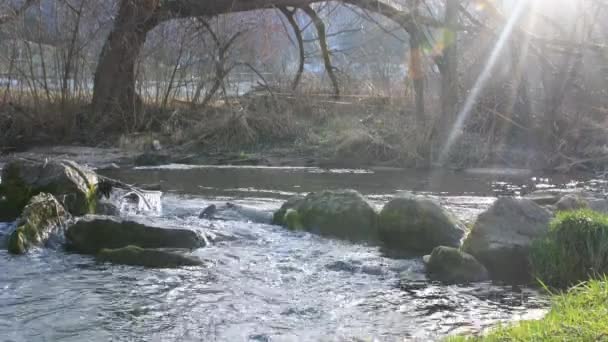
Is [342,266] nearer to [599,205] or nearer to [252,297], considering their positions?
[252,297]

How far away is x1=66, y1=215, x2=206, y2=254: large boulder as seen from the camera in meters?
8.90

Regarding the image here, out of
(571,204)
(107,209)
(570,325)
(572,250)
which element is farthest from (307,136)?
(570,325)

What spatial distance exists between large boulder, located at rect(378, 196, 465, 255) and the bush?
1.60 m

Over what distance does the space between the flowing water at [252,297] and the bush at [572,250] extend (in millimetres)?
396

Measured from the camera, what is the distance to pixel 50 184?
1080 centimetres

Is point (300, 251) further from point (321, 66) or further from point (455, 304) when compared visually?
point (321, 66)

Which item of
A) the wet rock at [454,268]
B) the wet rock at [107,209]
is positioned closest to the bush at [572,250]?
the wet rock at [454,268]

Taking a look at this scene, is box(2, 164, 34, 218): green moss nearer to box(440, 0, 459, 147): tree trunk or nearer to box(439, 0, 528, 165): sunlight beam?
box(439, 0, 528, 165): sunlight beam

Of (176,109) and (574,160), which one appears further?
(176,109)

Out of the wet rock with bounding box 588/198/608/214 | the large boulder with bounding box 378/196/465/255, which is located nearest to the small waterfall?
the large boulder with bounding box 378/196/465/255

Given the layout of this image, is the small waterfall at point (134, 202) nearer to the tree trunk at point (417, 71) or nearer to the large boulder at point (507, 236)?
the large boulder at point (507, 236)

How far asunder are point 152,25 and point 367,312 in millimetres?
14908

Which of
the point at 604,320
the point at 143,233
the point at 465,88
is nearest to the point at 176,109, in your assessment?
the point at 465,88

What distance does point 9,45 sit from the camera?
65.3 ft
